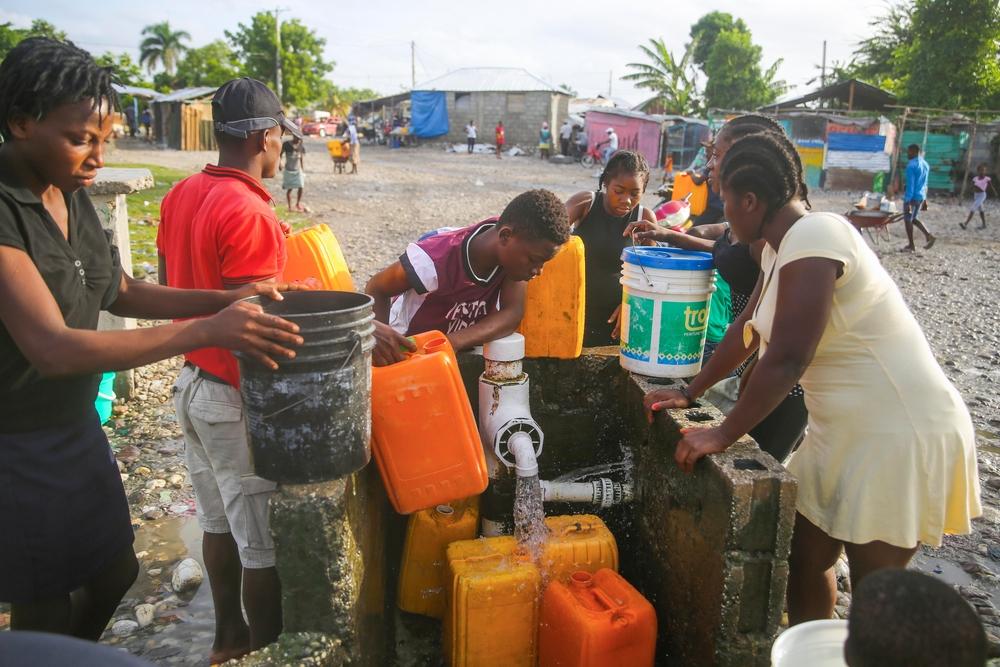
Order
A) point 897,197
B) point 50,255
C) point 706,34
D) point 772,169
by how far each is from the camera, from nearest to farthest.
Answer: point 50,255 < point 772,169 < point 897,197 < point 706,34

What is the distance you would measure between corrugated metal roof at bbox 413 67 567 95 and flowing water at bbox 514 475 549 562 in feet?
114

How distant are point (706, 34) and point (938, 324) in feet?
136

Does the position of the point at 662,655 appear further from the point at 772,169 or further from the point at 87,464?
the point at 87,464

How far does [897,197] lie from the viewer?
803 inches

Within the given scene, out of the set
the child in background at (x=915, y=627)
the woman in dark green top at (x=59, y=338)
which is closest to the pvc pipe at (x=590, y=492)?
the woman in dark green top at (x=59, y=338)

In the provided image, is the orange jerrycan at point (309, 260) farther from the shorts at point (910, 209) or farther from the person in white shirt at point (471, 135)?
the person in white shirt at point (471, 135)

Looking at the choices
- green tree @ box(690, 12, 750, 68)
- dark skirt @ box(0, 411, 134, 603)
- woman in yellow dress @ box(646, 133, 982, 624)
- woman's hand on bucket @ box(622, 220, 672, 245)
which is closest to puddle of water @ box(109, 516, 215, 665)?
dark skirt @ box(0, 411, 134, 603)

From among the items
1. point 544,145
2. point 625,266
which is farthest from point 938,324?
Answer: point 544,145

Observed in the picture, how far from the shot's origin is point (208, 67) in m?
45.2

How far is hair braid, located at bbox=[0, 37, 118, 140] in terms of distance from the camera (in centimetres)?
170

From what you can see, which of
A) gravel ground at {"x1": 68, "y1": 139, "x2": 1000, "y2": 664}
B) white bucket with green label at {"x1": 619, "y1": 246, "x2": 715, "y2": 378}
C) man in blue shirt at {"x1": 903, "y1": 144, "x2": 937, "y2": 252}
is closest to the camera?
white bucket with green label at {"x1": 619, "y1": 246, "x2": 715, "y2": 378}

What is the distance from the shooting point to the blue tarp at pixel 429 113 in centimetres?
3722

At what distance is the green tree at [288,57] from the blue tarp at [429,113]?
977cm

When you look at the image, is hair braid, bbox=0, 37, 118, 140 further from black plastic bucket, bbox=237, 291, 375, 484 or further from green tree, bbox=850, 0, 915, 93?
green tree, bbox=850, 0, 915, 93
